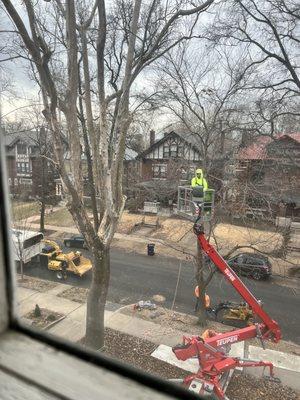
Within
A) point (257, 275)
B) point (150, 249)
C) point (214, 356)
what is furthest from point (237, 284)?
point (150, 249)

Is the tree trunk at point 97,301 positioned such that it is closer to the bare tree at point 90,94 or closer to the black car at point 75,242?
the bare tree at point 90,94

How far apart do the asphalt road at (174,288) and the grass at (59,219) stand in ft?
21.0

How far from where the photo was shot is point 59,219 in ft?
68.6

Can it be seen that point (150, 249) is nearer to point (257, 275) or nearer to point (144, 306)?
point (257, 275)

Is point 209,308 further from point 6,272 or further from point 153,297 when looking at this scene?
point 6,272

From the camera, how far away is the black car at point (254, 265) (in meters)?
12.9

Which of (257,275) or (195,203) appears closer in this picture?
(195,203)

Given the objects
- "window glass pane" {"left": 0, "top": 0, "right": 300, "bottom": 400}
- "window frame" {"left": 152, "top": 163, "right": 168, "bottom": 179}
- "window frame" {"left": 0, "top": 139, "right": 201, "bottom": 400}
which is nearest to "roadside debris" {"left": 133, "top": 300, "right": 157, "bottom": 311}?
"window glass pane" {"left": 0, "top": 0, "right": 300, "bottom": 400}

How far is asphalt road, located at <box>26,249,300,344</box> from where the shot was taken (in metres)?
10.6

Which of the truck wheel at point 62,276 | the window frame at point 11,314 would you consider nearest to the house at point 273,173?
the truck wheel at point 62,276

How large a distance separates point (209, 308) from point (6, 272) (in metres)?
9.66

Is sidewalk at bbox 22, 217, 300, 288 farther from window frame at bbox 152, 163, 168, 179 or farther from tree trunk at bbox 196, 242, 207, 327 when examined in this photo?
window frame at bbox 152, 163, 168, 179

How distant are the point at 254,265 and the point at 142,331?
5.73 meters

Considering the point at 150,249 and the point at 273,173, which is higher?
the point at 273,173
